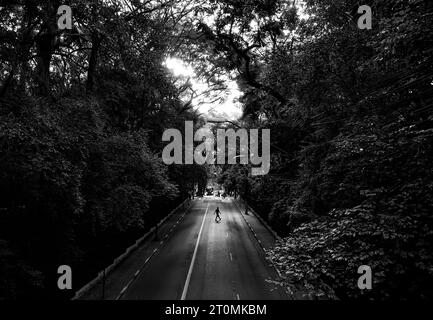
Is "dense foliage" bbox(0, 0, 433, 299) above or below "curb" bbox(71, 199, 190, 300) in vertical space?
above

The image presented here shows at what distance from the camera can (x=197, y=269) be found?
17719 mm

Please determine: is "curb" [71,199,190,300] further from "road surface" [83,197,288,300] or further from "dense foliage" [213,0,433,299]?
"dense foliage" [213,0,433,299]

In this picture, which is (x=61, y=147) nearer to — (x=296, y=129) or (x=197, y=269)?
(x=197, y=269)

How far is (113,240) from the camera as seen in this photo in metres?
17.9

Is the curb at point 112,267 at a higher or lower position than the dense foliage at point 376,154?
lower

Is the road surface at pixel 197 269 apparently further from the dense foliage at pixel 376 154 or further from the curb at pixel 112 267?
the dense foliage at pixel 376 154

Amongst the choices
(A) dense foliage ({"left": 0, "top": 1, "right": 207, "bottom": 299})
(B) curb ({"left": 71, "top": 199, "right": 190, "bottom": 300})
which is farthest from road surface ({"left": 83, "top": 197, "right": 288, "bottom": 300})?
(A) dense foliage ({"left": 0, "top": 1, "right": 207, "bottom": 299})

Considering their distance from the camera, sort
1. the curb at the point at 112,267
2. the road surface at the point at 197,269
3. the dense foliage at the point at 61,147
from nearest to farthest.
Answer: the dense foliage at the point at 61,147, the curb at the point at 112,267, the road surface at the point at 197,269

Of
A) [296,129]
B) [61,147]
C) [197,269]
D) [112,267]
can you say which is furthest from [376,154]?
[112,267]

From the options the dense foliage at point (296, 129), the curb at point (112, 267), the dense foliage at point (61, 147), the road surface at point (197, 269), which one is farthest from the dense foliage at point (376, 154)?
the curb at point (112, 267)

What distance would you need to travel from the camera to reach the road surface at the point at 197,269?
14.1m

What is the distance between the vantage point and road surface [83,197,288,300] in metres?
14.1

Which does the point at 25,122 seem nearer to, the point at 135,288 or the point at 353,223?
the point at 353,223

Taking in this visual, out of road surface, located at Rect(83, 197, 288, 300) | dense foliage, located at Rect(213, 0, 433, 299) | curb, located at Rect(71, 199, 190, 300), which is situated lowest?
road surface, located at Rect(83, 197, 288, 300)
